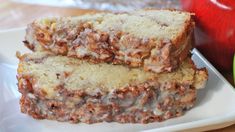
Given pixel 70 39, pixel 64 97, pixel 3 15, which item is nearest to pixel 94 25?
pixel 70 39

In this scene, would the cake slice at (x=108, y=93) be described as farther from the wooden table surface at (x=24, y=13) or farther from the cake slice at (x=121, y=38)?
the wooden table surface at (x=24, y=13)

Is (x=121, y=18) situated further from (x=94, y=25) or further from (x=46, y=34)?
(x=46, y=34)

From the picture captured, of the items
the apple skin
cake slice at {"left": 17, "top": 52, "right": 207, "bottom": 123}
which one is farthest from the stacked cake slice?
the apple skin

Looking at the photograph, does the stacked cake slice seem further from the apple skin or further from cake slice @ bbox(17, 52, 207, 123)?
the apple skin

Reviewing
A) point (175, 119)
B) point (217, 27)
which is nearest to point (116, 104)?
point (175, 119)

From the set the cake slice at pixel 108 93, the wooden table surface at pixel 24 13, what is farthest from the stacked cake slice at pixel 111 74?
the wooden table surface at pixel 24 13

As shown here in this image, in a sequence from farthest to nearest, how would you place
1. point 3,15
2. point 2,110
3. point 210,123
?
point 3,15 → point 2,110 → point 210,123
